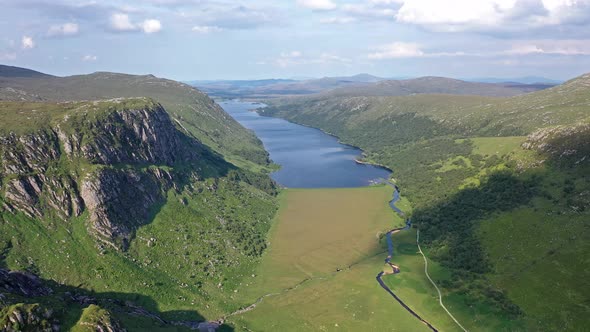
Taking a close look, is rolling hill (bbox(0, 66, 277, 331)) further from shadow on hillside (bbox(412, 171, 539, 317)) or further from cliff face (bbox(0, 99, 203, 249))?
shadow on hillside (bbox(412, 171, 539, 317))

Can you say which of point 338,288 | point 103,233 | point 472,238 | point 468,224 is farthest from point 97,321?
point 468,224

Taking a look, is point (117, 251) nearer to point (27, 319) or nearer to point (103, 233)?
point (103, 233)

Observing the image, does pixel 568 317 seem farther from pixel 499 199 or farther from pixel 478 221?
pixel 499 199

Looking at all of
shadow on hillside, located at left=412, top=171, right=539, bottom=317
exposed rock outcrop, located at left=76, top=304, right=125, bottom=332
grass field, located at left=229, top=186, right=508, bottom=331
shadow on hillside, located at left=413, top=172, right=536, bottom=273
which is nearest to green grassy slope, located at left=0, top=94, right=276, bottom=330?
exposed rock outcrop, located at left=76, top=304, right=125, bottom=332

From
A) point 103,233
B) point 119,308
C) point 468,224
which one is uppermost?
point 103,233

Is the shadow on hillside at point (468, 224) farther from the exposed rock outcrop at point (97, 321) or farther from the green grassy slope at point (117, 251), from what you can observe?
the exposed rock outcrop at point (97, 321)

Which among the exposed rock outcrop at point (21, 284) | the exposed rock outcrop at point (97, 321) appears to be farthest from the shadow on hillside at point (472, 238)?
the exposed rock outcrop at point (21, 284)
